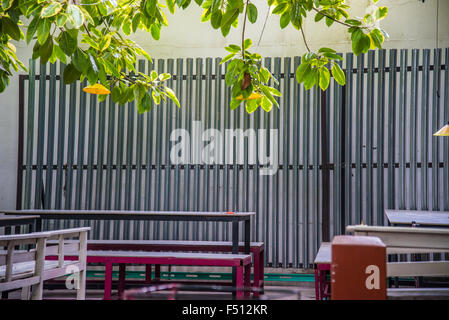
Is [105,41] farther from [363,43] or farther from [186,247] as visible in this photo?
[186,247]

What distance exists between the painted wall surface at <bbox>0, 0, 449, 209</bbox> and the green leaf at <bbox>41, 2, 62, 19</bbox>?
5.43 m

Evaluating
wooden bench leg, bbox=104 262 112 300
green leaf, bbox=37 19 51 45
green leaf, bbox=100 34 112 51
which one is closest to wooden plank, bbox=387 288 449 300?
green leaf, bbox=37 19 51 45

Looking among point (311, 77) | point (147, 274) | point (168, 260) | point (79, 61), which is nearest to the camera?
point (79, 61)

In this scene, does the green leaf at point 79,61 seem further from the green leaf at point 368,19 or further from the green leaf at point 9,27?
the green leaf at point 368,19

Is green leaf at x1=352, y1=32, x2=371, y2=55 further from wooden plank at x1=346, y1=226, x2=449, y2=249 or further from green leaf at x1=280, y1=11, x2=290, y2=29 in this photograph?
wooden plank at x1=346, y1=226, x2=449, y2=249

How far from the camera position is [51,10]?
2084 mm

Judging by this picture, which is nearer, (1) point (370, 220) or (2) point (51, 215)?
(2) point (51, 215)

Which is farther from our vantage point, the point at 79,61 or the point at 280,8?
the point at 280,8

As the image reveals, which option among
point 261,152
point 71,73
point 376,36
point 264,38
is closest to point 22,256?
point 71,73

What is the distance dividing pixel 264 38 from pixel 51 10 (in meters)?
5.57

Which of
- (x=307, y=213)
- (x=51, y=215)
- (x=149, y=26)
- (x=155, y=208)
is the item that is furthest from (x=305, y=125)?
(x=149, y=26)

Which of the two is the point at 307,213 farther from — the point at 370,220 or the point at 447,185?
the point at 447,185
